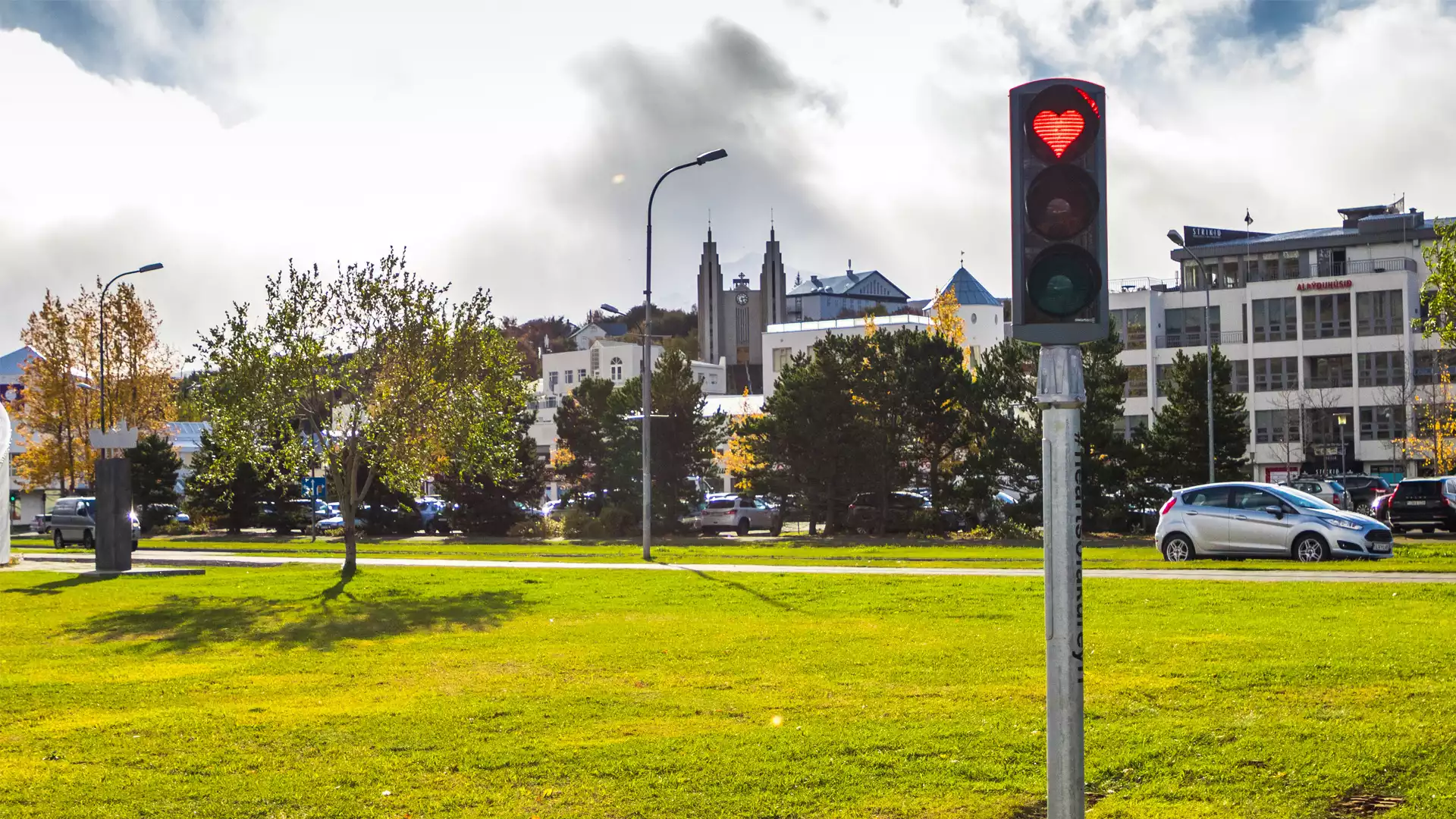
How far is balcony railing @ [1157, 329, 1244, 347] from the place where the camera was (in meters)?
86.8

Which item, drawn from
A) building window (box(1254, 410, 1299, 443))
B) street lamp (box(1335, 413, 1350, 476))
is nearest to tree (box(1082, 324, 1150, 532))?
street lamp (box(1335, 413, 1350, 476))

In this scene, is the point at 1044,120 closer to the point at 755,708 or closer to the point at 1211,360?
the point at 755,708

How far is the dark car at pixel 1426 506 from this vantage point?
130ft

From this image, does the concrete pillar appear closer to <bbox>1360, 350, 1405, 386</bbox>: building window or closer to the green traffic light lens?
the green traffic light lens

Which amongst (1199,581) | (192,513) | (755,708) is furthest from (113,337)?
(755,708)

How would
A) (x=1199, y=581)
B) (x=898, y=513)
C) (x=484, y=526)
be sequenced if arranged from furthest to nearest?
(x=484, y=526) → (x=898, y=513) → (x=1199, y=581)

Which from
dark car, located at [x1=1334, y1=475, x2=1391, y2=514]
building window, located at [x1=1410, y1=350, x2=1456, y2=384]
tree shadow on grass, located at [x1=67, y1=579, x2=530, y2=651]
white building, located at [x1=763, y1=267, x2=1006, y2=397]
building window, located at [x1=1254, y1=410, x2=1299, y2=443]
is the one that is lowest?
tree shadow on grass, located at [x1=67, y1=579, x2=530, y2=651]

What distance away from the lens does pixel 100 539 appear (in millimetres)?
29906

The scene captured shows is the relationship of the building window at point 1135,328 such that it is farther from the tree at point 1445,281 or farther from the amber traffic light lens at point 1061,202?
the amber traffic light lens at point 1061,202

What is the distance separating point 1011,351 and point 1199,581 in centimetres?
2390

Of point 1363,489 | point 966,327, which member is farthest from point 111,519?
point 966,327

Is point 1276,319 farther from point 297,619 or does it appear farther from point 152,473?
point 297,619

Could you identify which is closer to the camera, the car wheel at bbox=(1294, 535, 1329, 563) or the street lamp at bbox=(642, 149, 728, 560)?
the car wheel at bbox=(1294, 535, 1329, 563)

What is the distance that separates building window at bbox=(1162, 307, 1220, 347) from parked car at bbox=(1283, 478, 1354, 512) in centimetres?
3737
